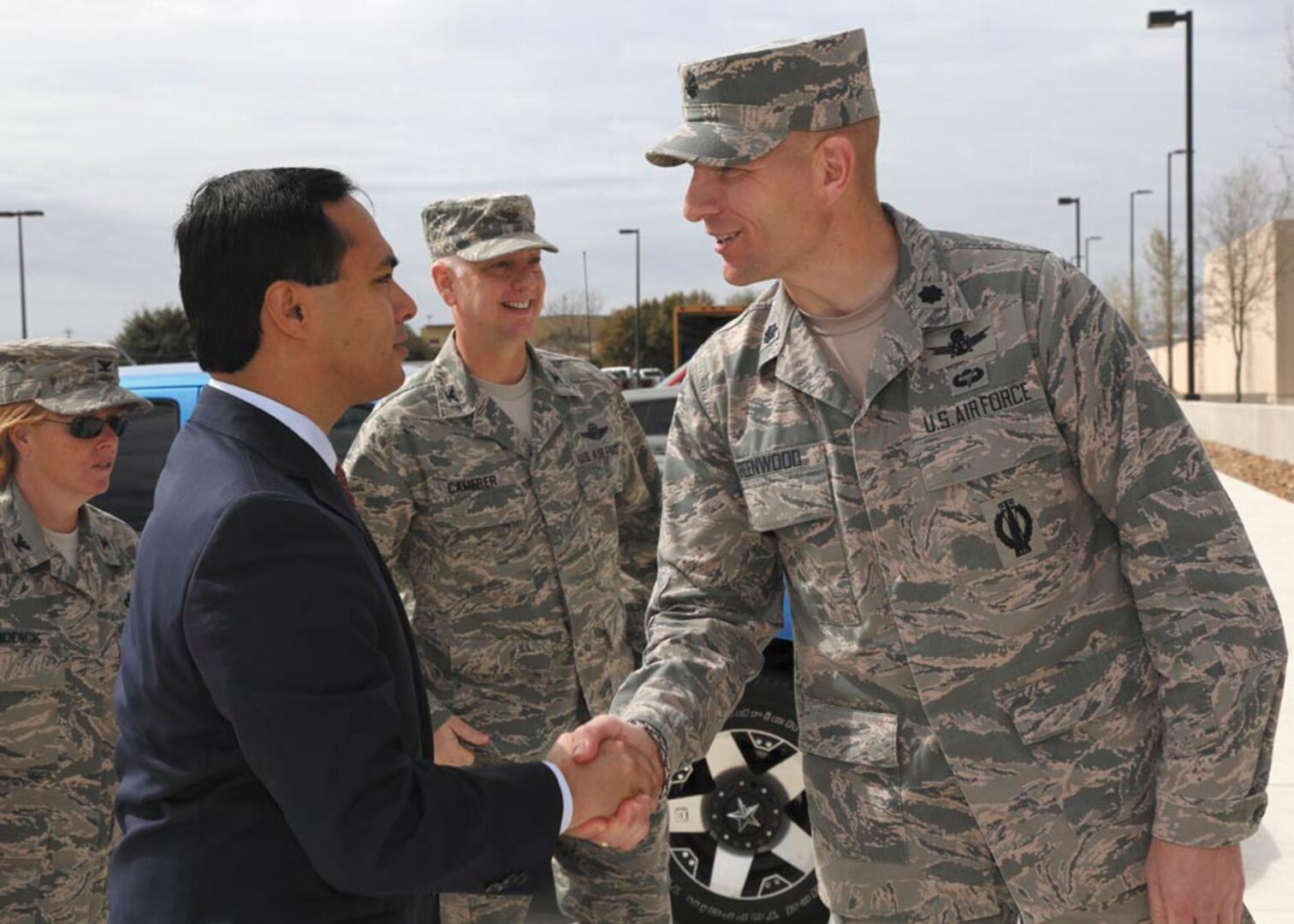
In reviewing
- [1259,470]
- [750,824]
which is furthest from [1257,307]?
[750,824]

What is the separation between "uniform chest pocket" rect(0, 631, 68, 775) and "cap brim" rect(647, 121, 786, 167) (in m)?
2.30

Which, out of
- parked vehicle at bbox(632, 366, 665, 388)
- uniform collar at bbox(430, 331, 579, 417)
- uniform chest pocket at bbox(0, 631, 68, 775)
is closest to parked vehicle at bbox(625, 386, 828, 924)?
uniform collar at bbox(430, 331, 579, 417)

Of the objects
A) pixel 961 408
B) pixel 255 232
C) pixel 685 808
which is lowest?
pixel 685 808

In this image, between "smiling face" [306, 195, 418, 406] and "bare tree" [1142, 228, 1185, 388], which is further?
"bare tree" [1142, 228, 1185, 388]

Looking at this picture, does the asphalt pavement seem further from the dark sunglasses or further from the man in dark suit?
the man in dark suit

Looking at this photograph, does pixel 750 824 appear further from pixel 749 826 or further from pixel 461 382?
pixel 461 382

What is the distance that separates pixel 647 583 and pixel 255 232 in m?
2.69

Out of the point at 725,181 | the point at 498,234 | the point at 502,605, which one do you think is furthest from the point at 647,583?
the point at 725,181

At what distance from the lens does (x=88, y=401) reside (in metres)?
4.12

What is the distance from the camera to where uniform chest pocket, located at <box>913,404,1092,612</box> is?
254 cm

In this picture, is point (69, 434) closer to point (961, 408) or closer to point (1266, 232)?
point (961, 408)

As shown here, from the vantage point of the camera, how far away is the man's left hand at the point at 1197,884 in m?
2.41

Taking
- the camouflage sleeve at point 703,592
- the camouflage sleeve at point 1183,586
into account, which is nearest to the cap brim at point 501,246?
the camouflage sleeve at point 703,592

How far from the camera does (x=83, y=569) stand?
13.5 feet
